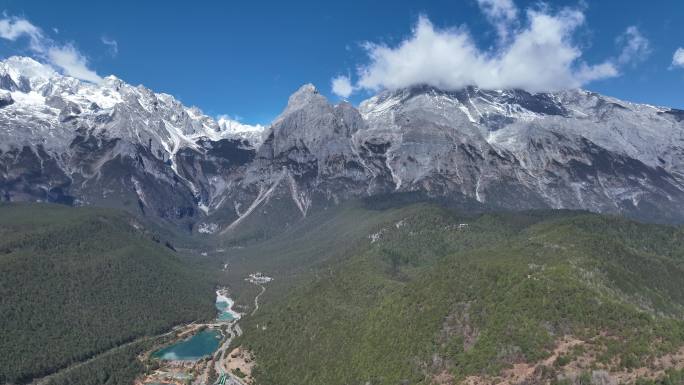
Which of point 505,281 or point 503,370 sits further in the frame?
point 505,281

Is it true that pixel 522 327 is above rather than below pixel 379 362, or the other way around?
above

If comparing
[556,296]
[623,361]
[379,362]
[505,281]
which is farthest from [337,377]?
[623,361]

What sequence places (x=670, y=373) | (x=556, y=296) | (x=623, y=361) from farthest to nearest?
1. (x=556, y=296)
2. (x=623, y=361)
3. (x=670, y=373)

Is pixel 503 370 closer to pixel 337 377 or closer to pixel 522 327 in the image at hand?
pixel 522 327

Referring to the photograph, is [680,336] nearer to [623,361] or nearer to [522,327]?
[623,361]

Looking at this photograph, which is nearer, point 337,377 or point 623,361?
point 623,361

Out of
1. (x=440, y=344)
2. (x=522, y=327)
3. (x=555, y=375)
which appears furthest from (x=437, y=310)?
(x=555, y=375)

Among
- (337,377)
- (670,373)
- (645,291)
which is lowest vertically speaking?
(337,377)

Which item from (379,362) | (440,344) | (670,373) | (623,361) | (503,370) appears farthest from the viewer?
(379,362)

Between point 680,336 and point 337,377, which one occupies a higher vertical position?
point 680,336
